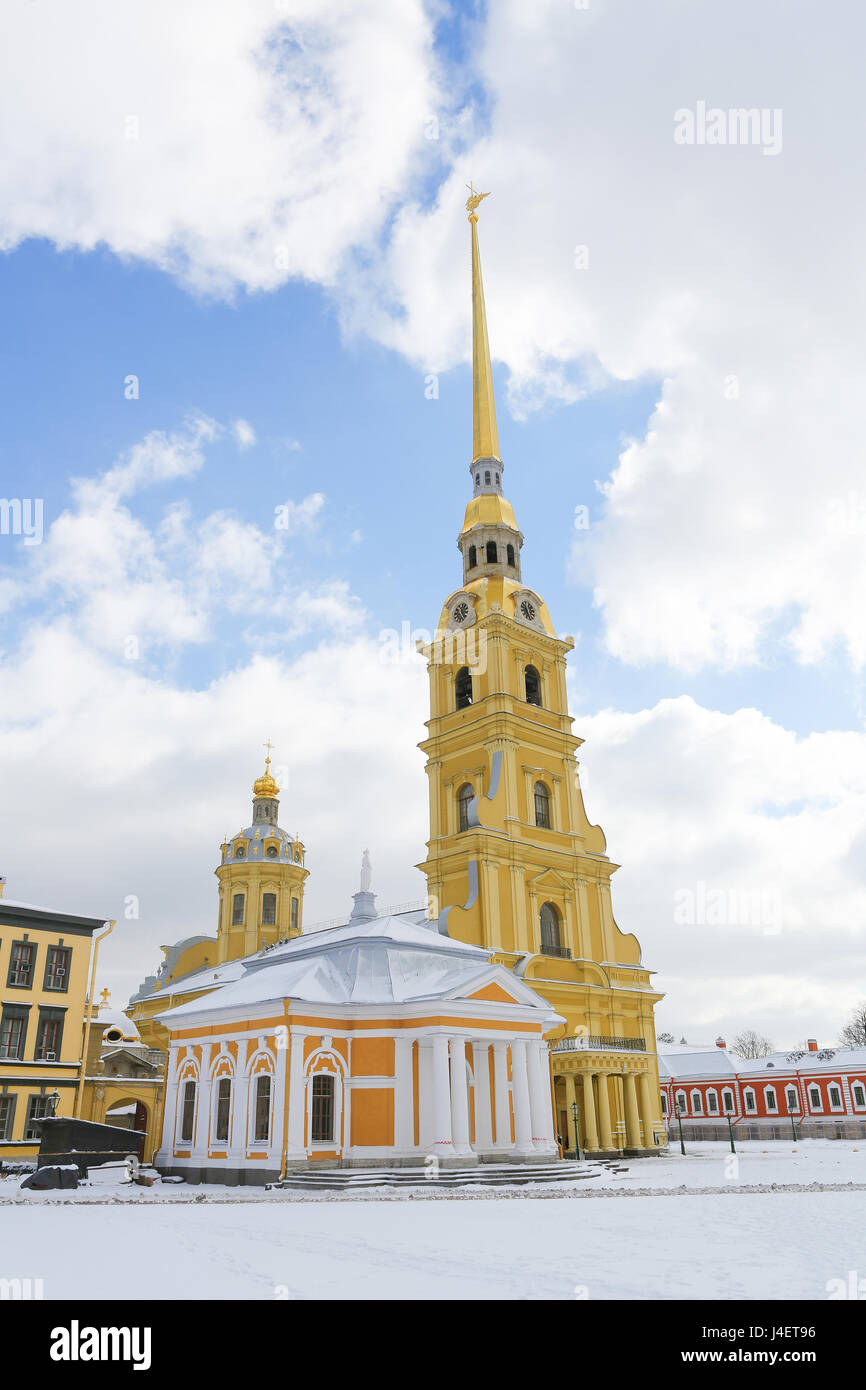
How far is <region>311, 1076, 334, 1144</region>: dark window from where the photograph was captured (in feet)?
90.7

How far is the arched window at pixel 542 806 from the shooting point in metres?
44.5

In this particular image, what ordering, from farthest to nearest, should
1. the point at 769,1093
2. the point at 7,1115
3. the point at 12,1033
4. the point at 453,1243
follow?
the point at 769,1093, the point at 12,1033, the point at 7,1115, the point at 453,1243

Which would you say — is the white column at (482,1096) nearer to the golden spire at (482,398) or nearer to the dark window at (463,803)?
the dark window at (463,803)

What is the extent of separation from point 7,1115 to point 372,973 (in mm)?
12759

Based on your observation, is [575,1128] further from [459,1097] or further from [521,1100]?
[459,1097]

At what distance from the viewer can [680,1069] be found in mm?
74188

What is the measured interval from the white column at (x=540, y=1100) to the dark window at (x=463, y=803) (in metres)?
14.6

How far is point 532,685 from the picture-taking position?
4781cm

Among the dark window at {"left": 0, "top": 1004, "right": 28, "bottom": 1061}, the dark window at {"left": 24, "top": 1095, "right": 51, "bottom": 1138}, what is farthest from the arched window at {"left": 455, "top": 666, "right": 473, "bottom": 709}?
the dark window at {"left": 24, "top": 1095, "right": 51, "bottom": 1138}

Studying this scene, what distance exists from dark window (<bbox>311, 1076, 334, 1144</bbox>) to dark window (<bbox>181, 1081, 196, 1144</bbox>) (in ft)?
17.5

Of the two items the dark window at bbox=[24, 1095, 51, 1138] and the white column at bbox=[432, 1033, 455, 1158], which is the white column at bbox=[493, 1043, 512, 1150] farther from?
the dark window at bbox=[24, 1095, 51, 1138]

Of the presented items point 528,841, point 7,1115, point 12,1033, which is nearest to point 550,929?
point 528,841
